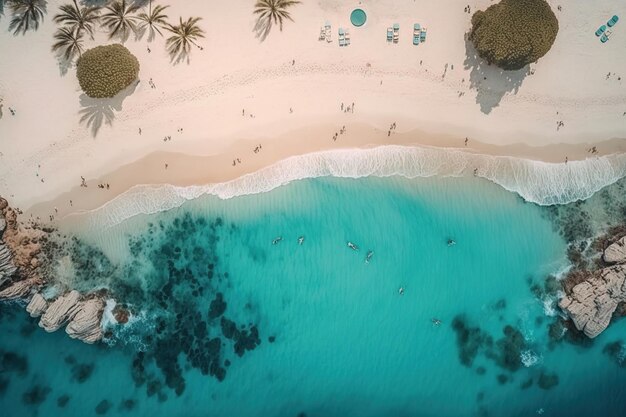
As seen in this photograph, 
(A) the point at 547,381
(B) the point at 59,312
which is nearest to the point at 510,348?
(A) the point at 547,381

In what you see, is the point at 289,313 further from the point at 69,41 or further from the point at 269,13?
the point at 69,41

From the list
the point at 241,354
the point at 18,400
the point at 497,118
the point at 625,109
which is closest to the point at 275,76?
the point at 497,118

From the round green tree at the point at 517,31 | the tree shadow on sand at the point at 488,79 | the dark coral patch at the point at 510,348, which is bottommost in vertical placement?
the dark coral patch at the point at 510,348

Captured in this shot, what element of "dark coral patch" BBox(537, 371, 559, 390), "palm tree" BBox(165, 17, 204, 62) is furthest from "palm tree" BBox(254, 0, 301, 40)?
"dark coral patch" BBox(537, 371, 559, 390)

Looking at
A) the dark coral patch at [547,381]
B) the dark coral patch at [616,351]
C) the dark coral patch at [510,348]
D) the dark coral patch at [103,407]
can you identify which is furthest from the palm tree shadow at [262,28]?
the dark coral patch at [616,351]

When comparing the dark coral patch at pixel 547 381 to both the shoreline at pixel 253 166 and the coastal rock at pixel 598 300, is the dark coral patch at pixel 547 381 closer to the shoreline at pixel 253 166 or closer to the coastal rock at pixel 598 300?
the coastal rock at pixel 598 300

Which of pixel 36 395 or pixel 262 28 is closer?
pixel 36 395
